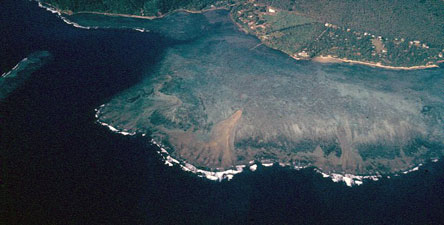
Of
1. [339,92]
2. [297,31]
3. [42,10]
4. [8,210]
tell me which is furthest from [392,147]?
[42,10]

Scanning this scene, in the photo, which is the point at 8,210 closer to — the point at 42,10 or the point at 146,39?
the point at 146,39

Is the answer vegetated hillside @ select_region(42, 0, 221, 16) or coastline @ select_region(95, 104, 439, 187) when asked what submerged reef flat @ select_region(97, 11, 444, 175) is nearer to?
coastline @ select_region(95, 104, 439, 187)

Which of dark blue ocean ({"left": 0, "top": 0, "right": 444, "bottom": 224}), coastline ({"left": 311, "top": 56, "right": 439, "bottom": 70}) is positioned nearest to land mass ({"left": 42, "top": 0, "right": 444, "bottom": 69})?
coastline ({"left": 311, "top": 56, "right": 439, "bottom": 70})

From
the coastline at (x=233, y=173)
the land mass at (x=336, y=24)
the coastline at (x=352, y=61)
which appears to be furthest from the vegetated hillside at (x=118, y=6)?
the coastline at (x=233, y=173)

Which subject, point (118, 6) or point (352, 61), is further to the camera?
point (118, 6)

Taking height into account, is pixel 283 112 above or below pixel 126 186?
above

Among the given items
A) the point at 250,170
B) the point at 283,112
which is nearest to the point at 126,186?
the point at 250,170

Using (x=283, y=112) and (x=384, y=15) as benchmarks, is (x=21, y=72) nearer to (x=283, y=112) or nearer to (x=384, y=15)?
(x=283, y=112)
